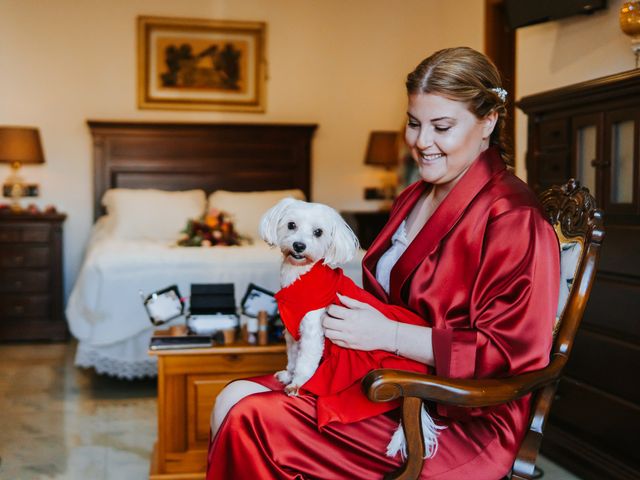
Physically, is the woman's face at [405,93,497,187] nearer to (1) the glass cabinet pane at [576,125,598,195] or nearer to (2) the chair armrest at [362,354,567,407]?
(2) the chair armrest at [362,354,567,407]

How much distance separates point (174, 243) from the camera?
4.86m

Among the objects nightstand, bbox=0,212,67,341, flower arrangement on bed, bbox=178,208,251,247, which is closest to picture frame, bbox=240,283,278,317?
flower arrangement on bed, bbox=178,208,251,247

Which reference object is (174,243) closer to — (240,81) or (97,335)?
(97,335)

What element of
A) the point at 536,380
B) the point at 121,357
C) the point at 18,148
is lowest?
the point at 121,357

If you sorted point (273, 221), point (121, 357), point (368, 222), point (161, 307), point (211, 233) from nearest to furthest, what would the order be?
point (273, 221) → point (161, 307) → point (121, 357) → point (211, 233) → point (368, 222)

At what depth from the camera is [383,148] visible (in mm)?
6016

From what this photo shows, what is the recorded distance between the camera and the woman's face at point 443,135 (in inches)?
61.6

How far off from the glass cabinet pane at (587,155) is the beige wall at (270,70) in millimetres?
2853

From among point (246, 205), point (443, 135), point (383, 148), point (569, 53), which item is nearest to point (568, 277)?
point (443, 135)

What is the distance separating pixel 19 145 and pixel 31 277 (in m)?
0.96

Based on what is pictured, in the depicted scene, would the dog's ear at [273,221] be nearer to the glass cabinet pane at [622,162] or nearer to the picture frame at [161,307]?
the picture frame at [161,307]

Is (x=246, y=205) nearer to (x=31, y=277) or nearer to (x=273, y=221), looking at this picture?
(x=31, y=277)

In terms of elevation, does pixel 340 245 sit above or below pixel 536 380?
above

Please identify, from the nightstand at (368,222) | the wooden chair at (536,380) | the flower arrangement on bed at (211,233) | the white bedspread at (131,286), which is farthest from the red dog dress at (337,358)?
the nightstand at (368,222)
